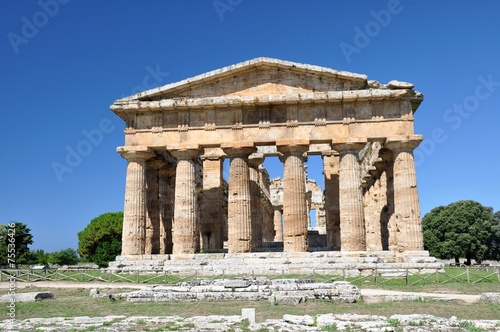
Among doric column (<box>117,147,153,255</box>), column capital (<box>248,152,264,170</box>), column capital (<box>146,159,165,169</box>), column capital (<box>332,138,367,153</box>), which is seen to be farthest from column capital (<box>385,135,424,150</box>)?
column capital (<box>146,159,165,169</box>)

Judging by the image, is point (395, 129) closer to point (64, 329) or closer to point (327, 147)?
point (327, 147)

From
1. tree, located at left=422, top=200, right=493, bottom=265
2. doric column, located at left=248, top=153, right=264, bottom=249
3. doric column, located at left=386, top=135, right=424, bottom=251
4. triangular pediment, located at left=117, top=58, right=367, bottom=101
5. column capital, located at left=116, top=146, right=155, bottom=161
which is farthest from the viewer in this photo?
tree, located at left=422, top=200, right=493, bottom=265

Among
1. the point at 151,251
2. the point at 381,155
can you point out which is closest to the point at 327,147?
the point at 381,155

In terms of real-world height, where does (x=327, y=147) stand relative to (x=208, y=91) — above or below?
below

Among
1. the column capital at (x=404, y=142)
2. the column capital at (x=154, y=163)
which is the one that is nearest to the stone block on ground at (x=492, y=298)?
the column capital at (x=404, y=142)

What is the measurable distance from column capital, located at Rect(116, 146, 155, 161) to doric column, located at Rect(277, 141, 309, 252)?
8.11m

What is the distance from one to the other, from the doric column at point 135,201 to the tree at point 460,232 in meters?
40.1

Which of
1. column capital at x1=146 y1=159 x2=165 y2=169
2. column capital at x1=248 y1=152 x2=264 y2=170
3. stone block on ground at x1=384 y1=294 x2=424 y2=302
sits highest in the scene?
column capital at x1=248 y1=152 x2=264 y2=170

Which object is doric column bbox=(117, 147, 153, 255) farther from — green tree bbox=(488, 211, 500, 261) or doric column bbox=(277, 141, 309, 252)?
green tree bbox=(488, 211, 500, 261)

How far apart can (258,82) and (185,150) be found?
6.08m

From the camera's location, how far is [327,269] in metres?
25.2

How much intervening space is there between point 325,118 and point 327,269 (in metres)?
8.86

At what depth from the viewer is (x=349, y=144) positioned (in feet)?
91.6

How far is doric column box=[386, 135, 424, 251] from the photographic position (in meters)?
26.8
